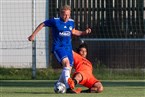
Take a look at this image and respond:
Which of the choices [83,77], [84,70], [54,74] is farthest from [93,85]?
[54,74]

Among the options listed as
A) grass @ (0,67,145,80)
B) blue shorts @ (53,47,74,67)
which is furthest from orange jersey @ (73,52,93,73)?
grass @ (0,67,145,80)

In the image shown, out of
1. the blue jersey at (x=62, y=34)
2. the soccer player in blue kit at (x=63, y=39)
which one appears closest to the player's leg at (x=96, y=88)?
the soccer player in blue kit at (x=63, y=39)

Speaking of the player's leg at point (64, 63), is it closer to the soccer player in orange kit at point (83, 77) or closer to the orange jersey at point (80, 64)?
the soccer player in orange kit at point (83, 77)

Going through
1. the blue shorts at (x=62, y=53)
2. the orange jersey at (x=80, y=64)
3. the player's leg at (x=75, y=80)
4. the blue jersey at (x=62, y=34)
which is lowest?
the player's leg at (x=75, y=80)

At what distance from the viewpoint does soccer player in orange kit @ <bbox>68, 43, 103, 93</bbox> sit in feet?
36.7

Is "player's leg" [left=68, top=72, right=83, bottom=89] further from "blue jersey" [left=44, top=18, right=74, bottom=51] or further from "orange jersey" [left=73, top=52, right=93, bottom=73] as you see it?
"blue jersey" [left=44, top=18, right=74, bottom=51]

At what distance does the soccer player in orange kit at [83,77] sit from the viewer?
440 inches

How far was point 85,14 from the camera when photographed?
19.4 m

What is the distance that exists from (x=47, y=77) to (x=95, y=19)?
8.33 feet

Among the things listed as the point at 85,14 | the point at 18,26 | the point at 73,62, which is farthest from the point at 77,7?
the point at 73,62

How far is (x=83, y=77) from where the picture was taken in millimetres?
11289

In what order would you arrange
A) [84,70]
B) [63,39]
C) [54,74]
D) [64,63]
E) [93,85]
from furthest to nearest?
[54,74] < [84,70] < [93,85] < [63,39] < [64,63]

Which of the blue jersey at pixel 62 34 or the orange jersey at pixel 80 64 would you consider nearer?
the blue jersey at pixel 62 34

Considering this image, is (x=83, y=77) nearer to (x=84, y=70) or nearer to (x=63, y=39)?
(x=84, y=70)
